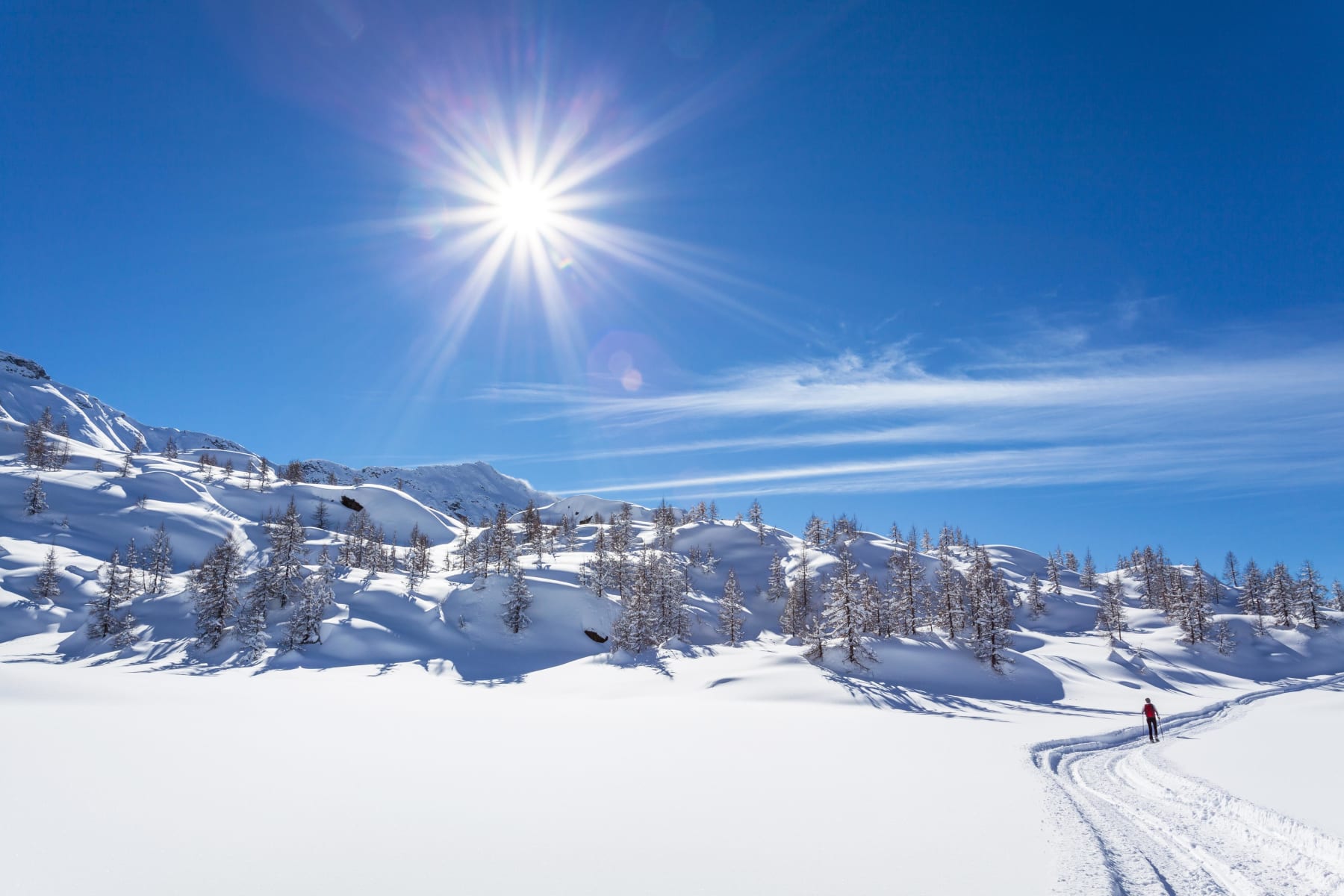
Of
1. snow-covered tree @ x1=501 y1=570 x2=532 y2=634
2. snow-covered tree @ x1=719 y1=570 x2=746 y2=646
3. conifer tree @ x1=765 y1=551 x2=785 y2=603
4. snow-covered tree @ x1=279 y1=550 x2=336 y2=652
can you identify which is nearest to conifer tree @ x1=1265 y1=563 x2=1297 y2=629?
conifer tree @ x1=765 y1=551 x2=785 y2=603

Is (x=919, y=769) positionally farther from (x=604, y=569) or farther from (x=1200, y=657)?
(x=1200, y=657)

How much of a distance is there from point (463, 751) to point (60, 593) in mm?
89314

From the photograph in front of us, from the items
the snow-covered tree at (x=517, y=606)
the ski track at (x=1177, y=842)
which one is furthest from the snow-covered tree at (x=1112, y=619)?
the ski track at (x=1177, y=842)

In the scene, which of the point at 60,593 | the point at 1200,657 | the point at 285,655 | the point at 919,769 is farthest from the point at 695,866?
the point at 1200,657

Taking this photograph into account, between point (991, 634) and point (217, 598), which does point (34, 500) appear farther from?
point (991, 634)

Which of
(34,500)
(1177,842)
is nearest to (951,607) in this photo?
(1177,842)

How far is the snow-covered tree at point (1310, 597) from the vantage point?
320 ft

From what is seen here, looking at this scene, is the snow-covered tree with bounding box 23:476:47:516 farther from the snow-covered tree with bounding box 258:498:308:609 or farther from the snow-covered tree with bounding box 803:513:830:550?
the snow-covered tree with bounding box 803:513:830:550

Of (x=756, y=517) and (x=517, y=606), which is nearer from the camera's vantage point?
(x=517, y=606)

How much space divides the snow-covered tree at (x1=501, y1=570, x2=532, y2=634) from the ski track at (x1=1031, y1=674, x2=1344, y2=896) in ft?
225

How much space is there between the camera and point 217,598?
61.0 meters

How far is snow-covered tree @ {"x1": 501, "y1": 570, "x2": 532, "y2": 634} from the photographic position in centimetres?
7681

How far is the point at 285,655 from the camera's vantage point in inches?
2216

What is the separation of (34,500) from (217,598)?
239 ft
